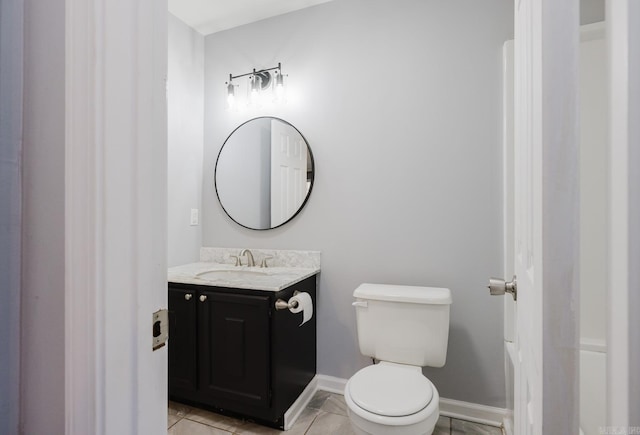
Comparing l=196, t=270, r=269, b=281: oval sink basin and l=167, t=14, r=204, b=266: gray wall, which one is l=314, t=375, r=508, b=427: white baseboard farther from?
l=167, t=14, r=204, b=266: gray wall

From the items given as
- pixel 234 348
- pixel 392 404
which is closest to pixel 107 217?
pixel 392 404

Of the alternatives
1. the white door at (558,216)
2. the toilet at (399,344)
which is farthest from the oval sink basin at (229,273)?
the white door at (558,216)

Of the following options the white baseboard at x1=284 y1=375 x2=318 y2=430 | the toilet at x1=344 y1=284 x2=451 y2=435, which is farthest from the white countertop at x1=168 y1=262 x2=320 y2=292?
the white baseboard at x1=284 y1=375 x2=318 y2=430

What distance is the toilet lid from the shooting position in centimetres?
125

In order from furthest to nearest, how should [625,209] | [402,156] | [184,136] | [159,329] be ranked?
[184,136]
[402,156]
[159,329]
[625,209]

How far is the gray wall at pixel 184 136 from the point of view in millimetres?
2203

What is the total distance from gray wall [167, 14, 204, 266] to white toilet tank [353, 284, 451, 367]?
1.34 meters

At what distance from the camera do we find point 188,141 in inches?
92.6

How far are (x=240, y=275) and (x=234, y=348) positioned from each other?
461 millimetres

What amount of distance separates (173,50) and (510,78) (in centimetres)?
212

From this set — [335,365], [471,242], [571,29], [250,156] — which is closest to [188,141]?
[250,156]

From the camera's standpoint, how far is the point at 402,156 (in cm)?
193

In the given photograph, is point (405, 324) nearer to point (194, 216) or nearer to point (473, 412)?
point (473, 412)

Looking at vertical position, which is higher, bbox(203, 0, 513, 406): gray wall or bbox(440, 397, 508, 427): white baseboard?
bbox(203, 0, 513, 406): gray wall
